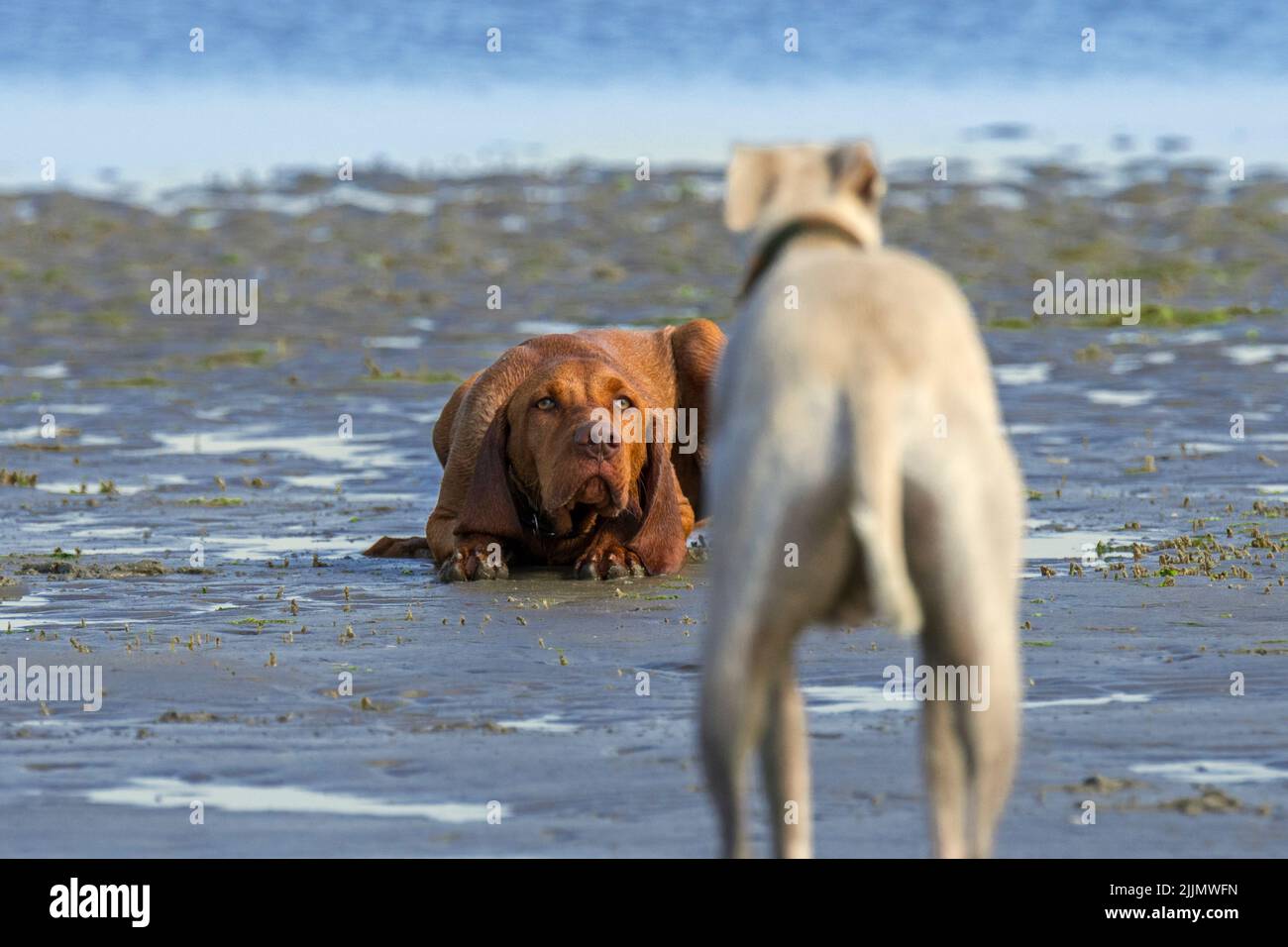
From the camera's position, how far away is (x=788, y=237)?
504cm

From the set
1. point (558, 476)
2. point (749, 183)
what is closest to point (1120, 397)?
point (558, 476)

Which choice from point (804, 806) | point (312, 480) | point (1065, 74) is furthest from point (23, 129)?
point (804, 806)

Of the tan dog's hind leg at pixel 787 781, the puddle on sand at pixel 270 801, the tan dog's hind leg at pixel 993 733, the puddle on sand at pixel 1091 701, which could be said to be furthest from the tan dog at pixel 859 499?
the puddle on sand at pixel 1091 701

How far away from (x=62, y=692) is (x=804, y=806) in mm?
3790

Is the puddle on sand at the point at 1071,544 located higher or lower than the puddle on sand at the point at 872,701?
higher

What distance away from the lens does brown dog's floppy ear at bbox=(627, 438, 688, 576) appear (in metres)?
10.3

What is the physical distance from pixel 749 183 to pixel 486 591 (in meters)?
5.02

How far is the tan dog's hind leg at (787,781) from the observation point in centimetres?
489

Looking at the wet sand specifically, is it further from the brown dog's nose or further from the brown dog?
the brown dog's nose

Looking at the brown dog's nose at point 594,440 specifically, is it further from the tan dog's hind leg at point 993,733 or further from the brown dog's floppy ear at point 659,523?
the tan dog's hind leg at point 993,733

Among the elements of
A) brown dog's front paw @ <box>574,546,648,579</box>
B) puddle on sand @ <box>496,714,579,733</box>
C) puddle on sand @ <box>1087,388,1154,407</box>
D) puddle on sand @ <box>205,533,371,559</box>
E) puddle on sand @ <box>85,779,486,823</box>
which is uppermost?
puddle on sand @ <box>1087,388,1154,407</box>

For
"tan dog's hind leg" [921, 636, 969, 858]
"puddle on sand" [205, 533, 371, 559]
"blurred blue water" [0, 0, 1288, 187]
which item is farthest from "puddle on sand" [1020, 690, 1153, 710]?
"blurred blue water" [0, 0, 1288, 187]

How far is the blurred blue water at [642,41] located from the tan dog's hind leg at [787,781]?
3474 cm

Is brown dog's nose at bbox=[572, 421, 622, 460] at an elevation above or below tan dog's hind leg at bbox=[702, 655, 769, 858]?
above
